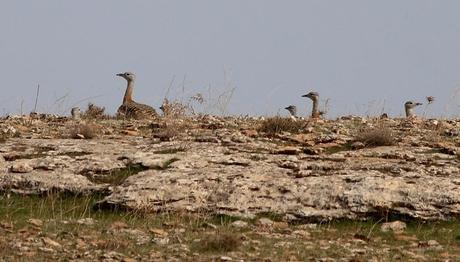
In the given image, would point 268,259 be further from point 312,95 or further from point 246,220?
point 312,95

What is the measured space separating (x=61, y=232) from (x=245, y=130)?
6.40 m

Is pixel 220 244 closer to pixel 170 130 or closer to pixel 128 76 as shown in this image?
pixel 170 130

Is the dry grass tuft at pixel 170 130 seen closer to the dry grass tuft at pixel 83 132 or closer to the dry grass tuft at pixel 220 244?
the dry grass tuft at pixel 83 132

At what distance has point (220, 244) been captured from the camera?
9680 millimetres

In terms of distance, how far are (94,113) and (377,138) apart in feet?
24.5

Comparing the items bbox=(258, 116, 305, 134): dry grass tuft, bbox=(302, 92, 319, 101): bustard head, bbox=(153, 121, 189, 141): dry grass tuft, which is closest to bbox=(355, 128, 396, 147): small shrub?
bbox=(258, 116, 305, 134): dry grass tuft

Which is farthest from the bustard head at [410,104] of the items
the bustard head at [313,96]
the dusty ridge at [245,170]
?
the dusty ridge at [245,170]

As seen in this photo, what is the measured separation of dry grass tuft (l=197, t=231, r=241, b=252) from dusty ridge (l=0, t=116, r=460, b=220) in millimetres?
1842

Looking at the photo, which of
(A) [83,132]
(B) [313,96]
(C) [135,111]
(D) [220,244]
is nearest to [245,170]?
(D) [220,244]

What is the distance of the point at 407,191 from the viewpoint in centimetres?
1195

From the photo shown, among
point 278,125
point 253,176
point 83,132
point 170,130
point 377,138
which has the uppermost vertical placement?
point 278,125

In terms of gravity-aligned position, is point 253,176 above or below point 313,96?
below

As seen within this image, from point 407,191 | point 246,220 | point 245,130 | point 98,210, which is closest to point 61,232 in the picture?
point 98,210

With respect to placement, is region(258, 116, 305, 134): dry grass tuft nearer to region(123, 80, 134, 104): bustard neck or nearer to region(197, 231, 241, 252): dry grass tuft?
region(197, 231, 241, 252): dry grass tuft
